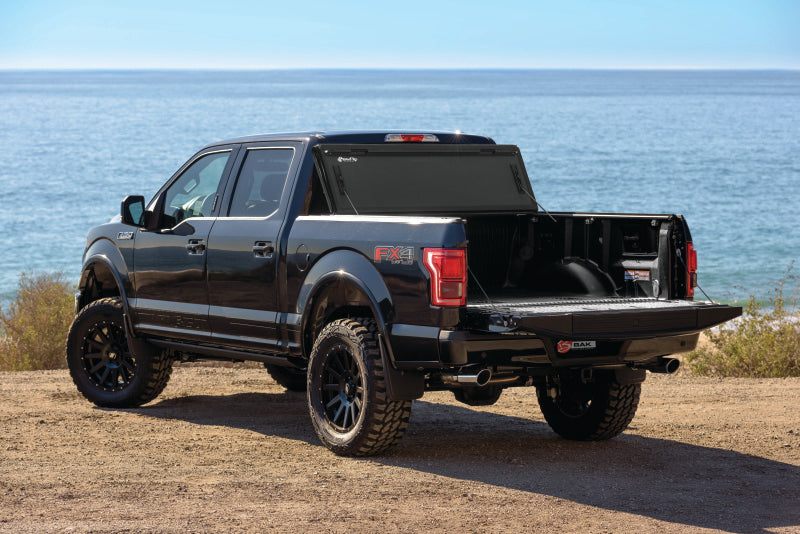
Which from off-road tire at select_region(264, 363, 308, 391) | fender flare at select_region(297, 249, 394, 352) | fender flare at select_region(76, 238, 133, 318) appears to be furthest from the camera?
off-road tire at select_region(264, 363, 308, 391)

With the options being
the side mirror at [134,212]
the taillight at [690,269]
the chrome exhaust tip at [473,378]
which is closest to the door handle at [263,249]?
the side mirror at [134,212]

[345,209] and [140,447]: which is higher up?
[345,209]

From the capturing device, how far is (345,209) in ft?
26.2

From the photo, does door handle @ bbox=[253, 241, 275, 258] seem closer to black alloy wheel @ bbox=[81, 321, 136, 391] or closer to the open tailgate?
the open tailgate

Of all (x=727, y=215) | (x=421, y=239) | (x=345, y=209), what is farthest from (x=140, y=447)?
(x=727, y=215)

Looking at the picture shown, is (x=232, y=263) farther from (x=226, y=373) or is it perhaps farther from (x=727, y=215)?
(x=727, y=215)

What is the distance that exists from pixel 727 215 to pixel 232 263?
128 ft

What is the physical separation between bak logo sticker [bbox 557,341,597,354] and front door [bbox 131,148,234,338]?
300cm

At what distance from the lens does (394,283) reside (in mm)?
7035

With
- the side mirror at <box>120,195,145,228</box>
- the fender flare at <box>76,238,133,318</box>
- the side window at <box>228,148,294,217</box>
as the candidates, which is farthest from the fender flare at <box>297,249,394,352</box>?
the fender flare at <box>76,238,133,318</box>

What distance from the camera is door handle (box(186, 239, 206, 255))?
28.6 ft

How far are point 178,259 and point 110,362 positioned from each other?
1706 millimetres

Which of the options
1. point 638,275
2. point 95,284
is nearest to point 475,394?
point 638,275

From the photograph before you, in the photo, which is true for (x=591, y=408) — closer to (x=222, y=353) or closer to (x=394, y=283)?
(x=394, y=283)
